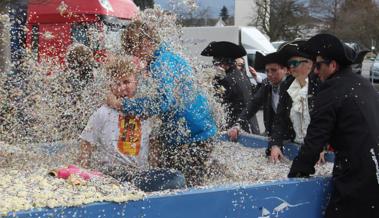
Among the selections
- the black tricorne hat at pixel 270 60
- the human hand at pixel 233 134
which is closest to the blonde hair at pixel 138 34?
the black tricorne hat at pixel 270 60

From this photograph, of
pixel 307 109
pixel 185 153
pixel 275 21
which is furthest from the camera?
pixel 275 21

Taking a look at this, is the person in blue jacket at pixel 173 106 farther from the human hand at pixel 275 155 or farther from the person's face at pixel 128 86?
the human hand at pixel 275 155

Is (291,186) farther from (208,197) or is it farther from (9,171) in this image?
(9,171)

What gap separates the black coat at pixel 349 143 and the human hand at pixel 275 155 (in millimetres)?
1059

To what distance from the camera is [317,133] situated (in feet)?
10.4

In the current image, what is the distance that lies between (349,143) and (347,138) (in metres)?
0.03

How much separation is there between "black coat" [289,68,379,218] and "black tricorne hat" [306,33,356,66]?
0.12 metres

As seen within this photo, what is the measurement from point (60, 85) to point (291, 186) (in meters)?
2.05

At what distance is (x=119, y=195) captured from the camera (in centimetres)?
248

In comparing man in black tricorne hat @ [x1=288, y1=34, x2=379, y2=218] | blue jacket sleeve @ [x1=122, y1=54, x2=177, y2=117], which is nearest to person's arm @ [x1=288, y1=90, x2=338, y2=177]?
man in black tricorne hat @ [x1=288, y1=34, x2=379, y2=218]

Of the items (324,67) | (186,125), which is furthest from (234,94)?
(324,67)

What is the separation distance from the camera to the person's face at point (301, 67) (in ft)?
14.1

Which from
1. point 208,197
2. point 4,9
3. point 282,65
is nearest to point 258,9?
point 4,9

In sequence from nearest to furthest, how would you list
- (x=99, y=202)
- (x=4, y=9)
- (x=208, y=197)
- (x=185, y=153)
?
(x=99, y=202) → (x=208, y=197) → (x=185, y=153) → (x=4, y=9)
